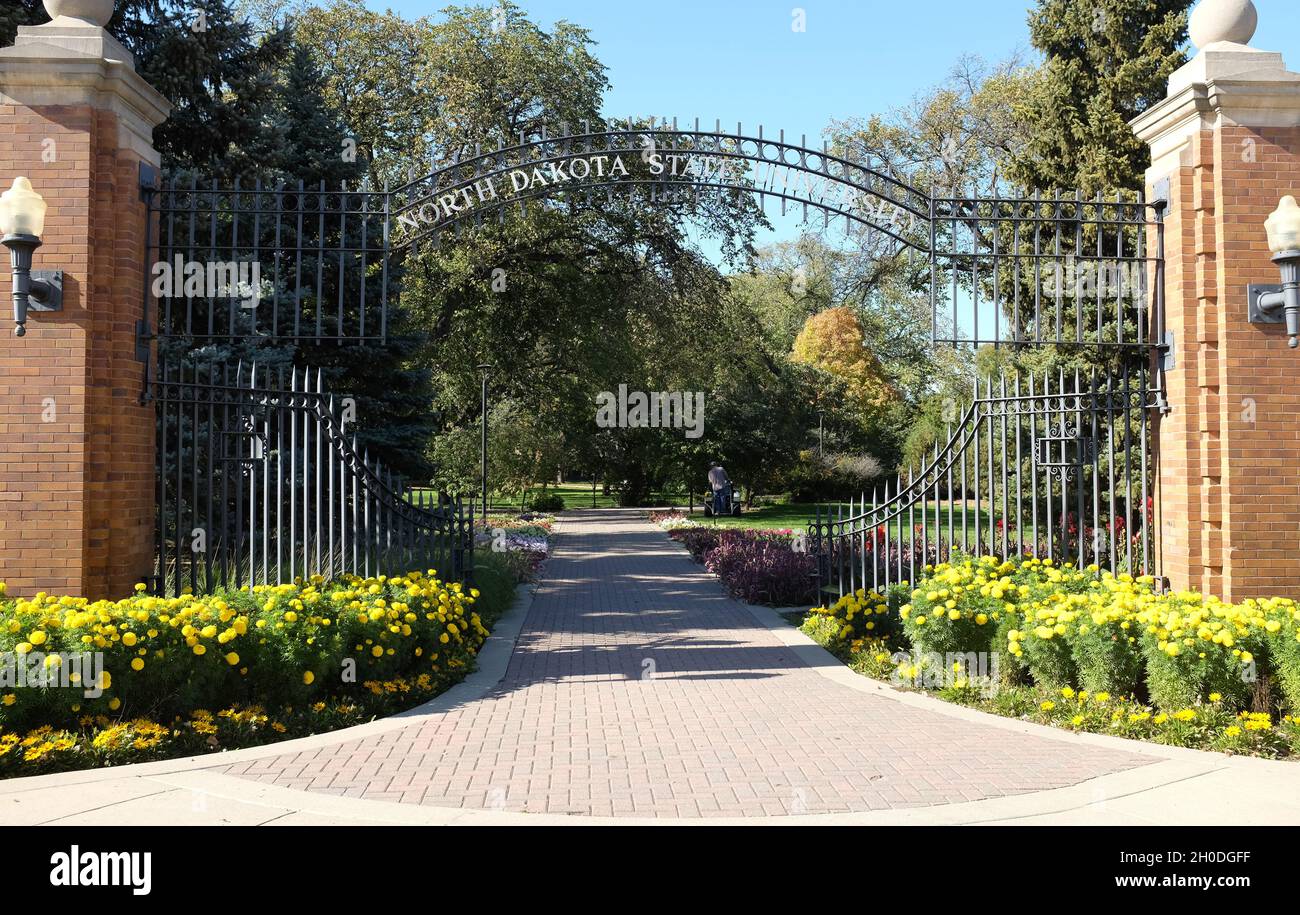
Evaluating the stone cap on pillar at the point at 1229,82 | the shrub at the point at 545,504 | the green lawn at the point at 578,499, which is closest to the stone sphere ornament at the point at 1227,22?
the stone cap on pillar at the point at 1229,82

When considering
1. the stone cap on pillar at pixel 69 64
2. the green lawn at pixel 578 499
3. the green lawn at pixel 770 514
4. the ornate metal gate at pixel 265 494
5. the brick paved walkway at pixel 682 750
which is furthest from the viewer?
the green lawn at pixel 578 499

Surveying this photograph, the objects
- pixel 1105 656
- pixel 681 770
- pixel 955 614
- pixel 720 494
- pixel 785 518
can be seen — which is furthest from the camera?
pixel 720 494

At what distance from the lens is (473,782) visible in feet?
16.8

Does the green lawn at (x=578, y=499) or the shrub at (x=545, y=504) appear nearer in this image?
the green lawn at (x=578, y=499)

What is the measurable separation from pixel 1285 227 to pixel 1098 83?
8.17 m

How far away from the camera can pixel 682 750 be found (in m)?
5.78

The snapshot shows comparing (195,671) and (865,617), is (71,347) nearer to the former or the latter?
(195,671)

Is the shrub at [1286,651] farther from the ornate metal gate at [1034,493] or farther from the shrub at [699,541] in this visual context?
the shrub at [699,541]

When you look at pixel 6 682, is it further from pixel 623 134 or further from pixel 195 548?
pixel 623 134

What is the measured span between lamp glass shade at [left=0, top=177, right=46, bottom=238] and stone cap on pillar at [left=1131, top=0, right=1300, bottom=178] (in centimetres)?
817

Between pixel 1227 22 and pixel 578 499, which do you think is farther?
pixel 578 499

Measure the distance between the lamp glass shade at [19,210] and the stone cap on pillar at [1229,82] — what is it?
8.17m

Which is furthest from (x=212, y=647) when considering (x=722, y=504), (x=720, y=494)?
(x=722, y=504)

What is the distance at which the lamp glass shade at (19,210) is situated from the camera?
640cm
